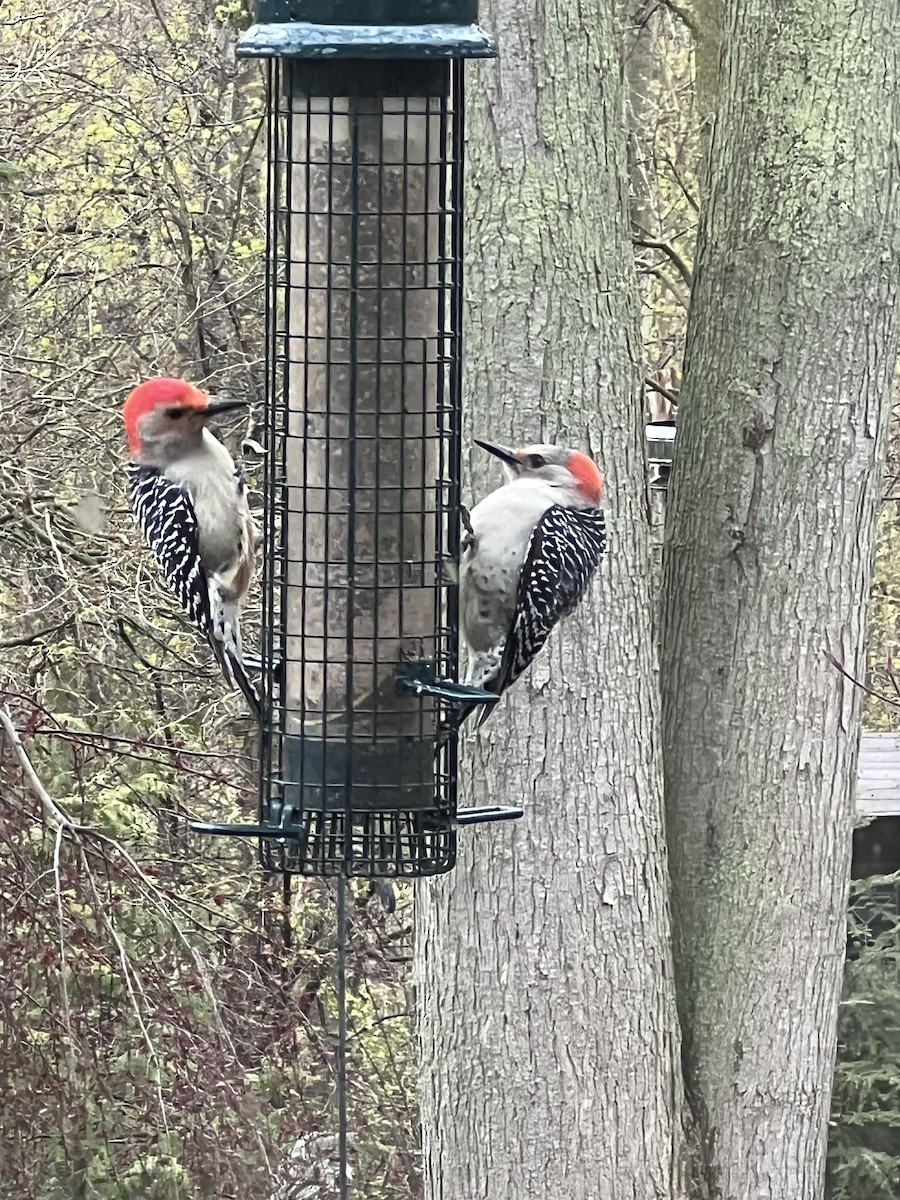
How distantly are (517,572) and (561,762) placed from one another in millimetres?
1107

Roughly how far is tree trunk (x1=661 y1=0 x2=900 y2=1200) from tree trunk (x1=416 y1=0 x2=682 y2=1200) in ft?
0.87

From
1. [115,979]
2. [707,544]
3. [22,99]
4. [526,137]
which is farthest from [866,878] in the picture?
[22,99]

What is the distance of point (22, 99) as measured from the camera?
7184 millimetres

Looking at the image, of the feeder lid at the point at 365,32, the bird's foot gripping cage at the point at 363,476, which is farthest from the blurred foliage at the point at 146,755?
the feeder lid at the point at 365,32

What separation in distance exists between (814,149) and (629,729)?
172 cm

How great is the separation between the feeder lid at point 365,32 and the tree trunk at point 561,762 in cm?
185

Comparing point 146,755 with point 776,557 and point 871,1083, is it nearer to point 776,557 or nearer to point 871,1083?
point 871,1083

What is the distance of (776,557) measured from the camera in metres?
5.23

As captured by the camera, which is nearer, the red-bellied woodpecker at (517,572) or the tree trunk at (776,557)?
the red-bellied woodpecker at (517,572)

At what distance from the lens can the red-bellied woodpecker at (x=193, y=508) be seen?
12.9 feet

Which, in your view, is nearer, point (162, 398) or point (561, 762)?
point (162, 398)

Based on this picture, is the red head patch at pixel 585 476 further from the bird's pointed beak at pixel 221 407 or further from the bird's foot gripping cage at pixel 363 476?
the bird's pointed beak at pixel 221 407

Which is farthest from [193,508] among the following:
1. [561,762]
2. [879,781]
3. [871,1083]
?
[879,781]

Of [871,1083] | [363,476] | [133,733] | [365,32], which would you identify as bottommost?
[871,1083]
